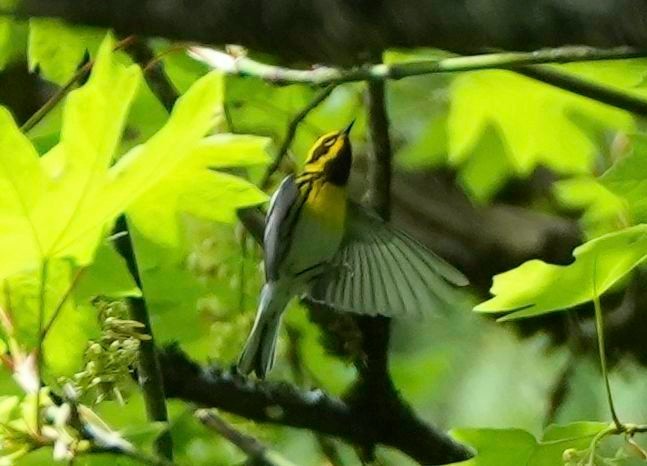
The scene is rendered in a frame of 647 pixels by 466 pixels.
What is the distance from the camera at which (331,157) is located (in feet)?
2.92

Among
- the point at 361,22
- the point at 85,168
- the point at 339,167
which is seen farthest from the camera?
the point at 339,167

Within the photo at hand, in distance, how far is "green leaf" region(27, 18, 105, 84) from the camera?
2.70ft

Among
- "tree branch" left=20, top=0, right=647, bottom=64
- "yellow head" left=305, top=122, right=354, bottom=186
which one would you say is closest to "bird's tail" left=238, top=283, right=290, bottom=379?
"yellow head" left=305, top=122, right=354, bottom=186

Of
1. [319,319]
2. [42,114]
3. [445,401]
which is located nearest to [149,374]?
[42,114]

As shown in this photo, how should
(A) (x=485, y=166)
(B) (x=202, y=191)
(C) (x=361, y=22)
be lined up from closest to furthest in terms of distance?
1. (C) (x=361, y=22)
2. (B) (x=202, y=191)
3. (A) (x=485, y=166)

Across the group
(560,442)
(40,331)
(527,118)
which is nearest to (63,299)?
(40,331)

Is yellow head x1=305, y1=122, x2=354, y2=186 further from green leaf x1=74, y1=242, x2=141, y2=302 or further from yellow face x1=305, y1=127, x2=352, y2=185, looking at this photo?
green leaf x1=74, y1=242, x2=141, y2=302

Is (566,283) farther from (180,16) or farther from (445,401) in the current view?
(445,401)

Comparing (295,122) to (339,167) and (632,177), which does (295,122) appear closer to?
(339,167)

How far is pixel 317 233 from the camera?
92cm

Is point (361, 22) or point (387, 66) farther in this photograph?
point (387, 66)

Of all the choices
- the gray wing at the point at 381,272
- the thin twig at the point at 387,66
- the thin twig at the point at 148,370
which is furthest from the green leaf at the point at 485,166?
the thin twig at the point at 148,370

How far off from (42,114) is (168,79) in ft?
0.38

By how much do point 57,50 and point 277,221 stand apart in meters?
0.21
